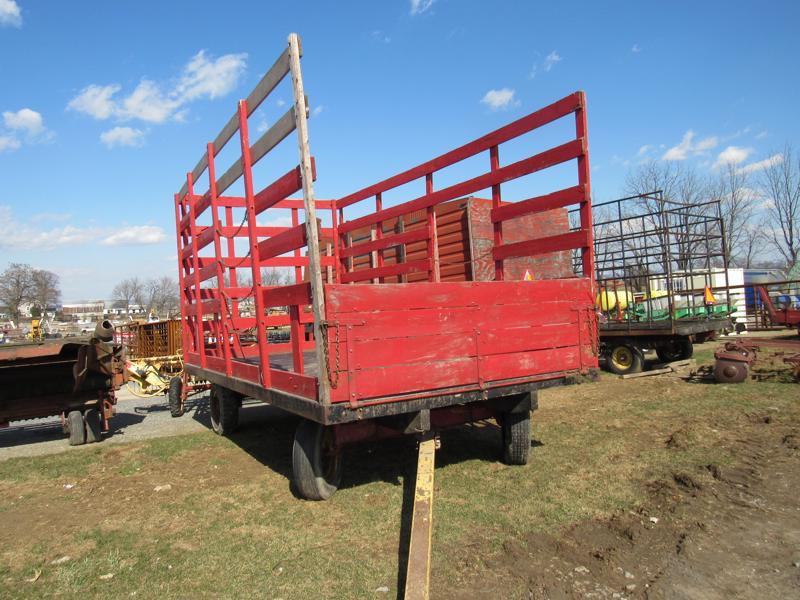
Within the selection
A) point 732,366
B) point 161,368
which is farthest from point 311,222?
point 161,368

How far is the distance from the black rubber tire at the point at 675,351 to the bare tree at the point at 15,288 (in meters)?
63.2

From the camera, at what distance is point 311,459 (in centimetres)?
433

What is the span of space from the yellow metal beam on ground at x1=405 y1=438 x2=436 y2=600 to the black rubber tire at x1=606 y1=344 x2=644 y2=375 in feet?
27.4

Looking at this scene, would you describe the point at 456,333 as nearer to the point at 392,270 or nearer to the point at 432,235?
the point at 432,235

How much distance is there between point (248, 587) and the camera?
3.13 metres

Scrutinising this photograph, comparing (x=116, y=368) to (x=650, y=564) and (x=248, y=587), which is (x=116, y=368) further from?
(x=650, y=564)

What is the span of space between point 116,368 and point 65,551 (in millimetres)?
4323

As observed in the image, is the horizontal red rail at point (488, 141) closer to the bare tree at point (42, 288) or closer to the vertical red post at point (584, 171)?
the vertical red post at point (584, 171)

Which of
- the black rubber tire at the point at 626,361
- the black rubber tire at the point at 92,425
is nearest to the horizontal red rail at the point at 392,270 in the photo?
the black rubber tire at the point at 92,425

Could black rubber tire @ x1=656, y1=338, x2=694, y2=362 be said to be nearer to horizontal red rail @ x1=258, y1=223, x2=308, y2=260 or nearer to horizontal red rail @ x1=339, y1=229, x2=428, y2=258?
horizontal red rail @ x1=339, y1=229, x2=428, y2=258

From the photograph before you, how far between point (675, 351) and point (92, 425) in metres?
11.3

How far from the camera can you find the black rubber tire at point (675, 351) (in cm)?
1176

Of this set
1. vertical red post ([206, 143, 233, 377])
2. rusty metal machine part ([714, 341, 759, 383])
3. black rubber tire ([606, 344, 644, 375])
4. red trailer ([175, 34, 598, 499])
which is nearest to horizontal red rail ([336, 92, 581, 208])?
red trailer ([175, 34, 598, 499])

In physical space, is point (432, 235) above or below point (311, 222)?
above
